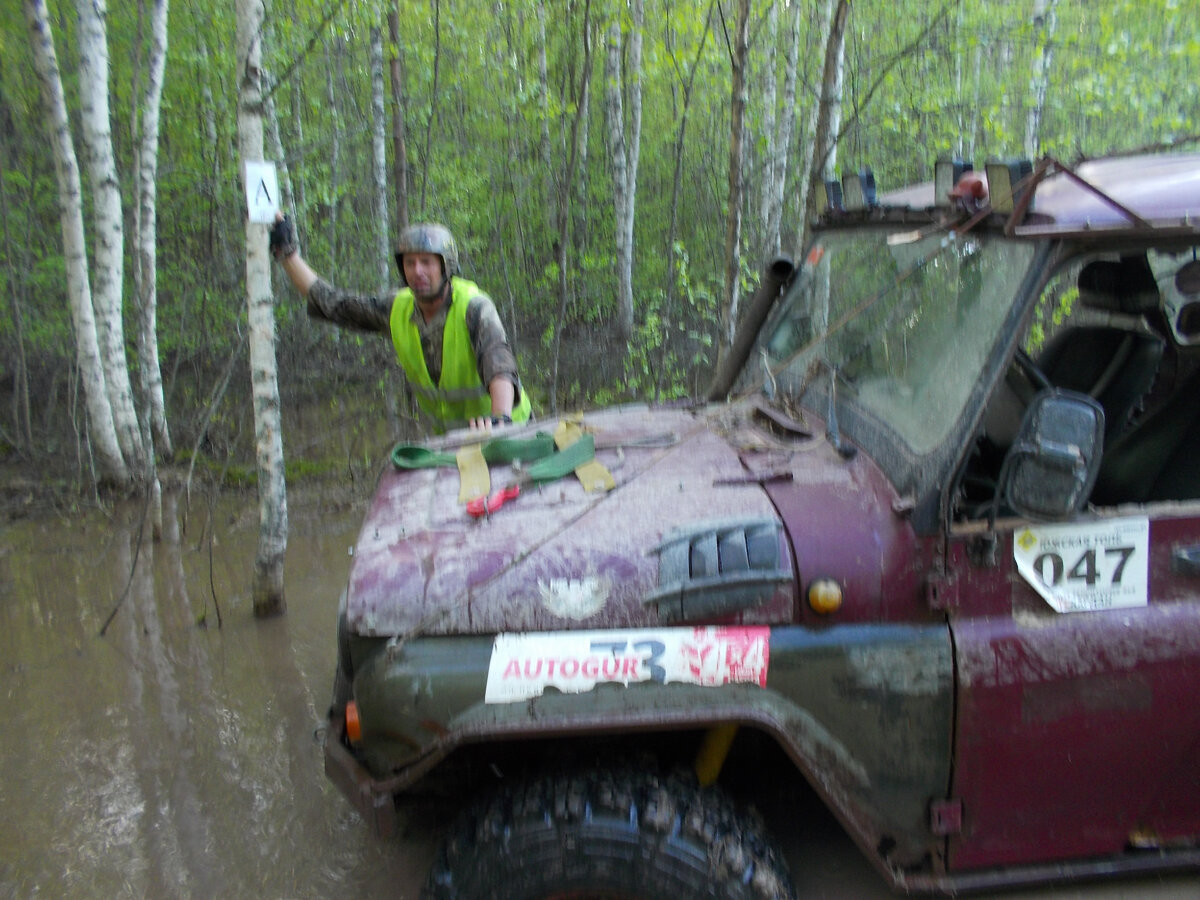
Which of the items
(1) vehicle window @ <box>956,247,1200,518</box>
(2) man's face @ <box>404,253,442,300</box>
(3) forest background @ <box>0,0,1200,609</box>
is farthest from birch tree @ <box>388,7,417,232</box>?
(1) vehicle window @ <box>956,247,1200,518</box>

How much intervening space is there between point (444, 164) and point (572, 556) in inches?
477

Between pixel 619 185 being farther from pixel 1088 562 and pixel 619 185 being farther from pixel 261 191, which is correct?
pixel 1088 562

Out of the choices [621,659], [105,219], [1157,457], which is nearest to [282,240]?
[621,659]

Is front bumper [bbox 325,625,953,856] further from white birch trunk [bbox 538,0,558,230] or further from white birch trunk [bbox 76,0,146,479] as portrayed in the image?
white birch trunk [bbox 538,0,558,230]

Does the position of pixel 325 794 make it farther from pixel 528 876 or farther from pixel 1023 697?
pixel 1023 697

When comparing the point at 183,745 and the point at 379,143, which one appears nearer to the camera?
the point at 183,745

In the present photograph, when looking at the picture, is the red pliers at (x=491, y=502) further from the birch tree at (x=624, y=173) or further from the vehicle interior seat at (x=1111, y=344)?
the birch tree at (x=624, y=173)

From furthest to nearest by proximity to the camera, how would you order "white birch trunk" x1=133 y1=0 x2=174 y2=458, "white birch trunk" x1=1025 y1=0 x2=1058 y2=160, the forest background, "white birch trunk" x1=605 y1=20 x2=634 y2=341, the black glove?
"white birch trunk" x1=605 y1=20 x2=634 y2=341
"white birch trunk" x1=1025 y1=0 x2=1058 y2=160
the forest background
"white birch trunk" x1=133 y1=0 x2=174 y2=458
the black glove

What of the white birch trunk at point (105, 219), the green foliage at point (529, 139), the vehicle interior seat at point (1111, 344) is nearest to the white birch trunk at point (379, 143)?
the green foliage at point (529, 139)

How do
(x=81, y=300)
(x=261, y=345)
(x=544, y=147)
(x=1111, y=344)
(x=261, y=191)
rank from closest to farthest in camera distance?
1. (x=1111, y=344)
2. (x=261, y=191)
3. (x=261, y=345)
4. (x=81, y=300)
5. (x=544, y=147)

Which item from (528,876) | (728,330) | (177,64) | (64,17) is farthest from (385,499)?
(64,17)

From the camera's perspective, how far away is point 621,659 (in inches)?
84.1

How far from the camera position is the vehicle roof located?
2.21m

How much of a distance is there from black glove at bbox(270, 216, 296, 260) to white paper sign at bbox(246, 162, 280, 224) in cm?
9
